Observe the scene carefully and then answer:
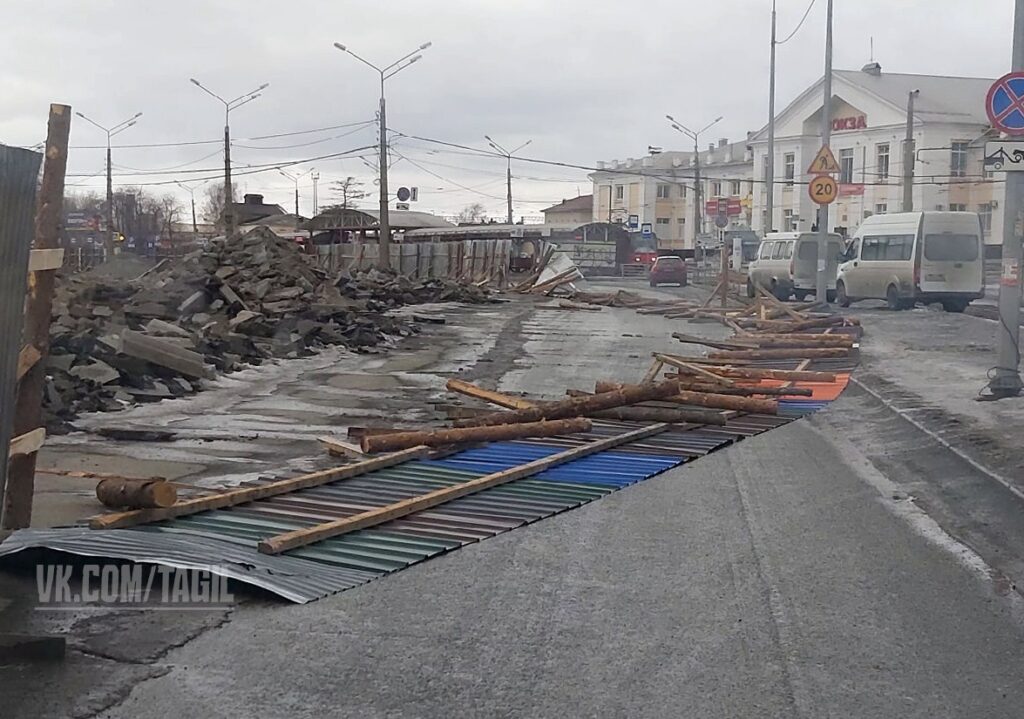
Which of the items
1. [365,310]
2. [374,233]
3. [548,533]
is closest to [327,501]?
[548,533]

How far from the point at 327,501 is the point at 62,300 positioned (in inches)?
475

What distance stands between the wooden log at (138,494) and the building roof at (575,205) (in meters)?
119

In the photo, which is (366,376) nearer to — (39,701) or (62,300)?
(62,300)

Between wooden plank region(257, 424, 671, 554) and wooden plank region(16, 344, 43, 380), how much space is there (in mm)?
1622

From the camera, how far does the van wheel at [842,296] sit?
108 ft

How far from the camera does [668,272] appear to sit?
173 ft

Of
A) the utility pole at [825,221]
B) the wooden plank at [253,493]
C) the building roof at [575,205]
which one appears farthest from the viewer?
the building roof at [575,205]

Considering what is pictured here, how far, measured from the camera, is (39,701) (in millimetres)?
4613

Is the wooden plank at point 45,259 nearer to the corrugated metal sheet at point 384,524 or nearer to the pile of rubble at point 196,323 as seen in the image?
the corrugated metal sheet at point 384,524

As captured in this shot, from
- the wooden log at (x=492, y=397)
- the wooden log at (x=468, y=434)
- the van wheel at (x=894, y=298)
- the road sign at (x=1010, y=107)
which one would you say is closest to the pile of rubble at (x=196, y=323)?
the wooden log at (x=492, y=397)

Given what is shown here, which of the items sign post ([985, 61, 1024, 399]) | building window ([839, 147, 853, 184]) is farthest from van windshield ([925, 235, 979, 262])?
building window ([839, 147, 853, 184])

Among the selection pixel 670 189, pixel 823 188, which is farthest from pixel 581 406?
pixel 670 189

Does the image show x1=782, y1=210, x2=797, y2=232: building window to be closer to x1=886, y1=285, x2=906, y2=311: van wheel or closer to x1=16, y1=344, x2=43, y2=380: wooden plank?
x1=886, y1=285, x2=906, y2=311: van wheel

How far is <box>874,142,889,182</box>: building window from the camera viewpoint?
68.9 metres
